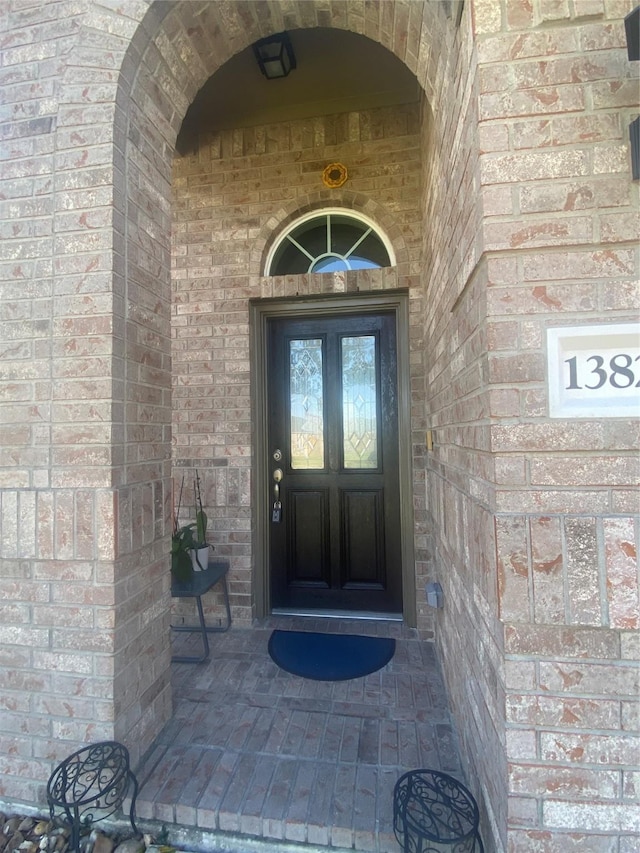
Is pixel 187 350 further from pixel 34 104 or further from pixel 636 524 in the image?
pixel 636 524

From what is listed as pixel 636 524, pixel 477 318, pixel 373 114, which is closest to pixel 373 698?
pixel 636 524

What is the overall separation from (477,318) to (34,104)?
1876mm

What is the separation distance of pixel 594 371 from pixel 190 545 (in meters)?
2.23

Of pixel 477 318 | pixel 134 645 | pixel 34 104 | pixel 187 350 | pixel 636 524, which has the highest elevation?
pixel 34 104

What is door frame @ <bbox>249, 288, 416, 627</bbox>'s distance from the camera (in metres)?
2.59

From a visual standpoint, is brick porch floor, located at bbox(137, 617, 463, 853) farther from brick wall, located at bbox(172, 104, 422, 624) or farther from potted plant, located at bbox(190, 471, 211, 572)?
brick wall, located at bbox(172, 104, 422, 624)

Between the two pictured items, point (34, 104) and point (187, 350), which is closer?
point (34, 104)

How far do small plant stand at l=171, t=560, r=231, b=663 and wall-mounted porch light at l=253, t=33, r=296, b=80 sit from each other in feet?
9.73

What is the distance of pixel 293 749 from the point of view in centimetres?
162

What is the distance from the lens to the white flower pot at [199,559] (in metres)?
2.55

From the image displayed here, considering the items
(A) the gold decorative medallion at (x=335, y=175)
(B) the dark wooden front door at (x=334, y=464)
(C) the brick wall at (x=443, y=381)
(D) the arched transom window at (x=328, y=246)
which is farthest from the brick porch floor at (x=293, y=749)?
(A) the gold decorative medallion at (x=335, y=175)

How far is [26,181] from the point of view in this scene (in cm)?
158

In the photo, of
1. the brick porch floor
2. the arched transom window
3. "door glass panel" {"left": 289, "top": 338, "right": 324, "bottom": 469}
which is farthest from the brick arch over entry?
"door glass panel" {"left": 289, "top": 338, "right": 324, "bottom": 469}

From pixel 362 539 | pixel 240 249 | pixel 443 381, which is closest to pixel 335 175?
pixel 240 249
